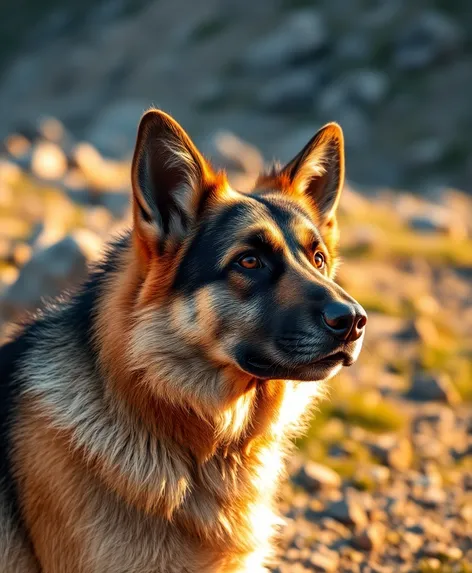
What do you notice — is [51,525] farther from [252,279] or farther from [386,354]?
[386,354]

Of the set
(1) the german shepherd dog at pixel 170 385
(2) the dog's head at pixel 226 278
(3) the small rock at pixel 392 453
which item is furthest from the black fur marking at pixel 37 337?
(3) the small rock at pixel 392 453

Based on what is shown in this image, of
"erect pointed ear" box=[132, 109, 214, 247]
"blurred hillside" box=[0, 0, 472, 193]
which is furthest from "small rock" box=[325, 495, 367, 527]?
"blurred hillside" box=[0, 0, 472, 193]

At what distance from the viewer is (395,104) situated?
28.3 m

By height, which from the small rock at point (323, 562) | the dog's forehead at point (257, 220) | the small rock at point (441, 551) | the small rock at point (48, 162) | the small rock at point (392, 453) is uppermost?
the dog's forehead at point (257, 220)

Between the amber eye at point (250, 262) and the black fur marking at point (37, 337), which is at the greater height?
the amber eye at point (250, 262)

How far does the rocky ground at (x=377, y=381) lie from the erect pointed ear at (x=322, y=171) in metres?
2.39

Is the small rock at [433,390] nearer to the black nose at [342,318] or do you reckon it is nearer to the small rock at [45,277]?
the small rock at [45,277]

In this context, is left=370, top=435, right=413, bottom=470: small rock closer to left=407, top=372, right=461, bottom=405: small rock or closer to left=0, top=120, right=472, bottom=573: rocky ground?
left=0, top=120, right=472, bottom=573: rocky ground

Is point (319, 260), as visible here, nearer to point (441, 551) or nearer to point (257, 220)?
point (257, 220)

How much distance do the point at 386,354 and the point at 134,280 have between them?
5813 millimetres

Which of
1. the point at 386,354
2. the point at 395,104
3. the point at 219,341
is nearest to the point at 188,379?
the point at 219,341

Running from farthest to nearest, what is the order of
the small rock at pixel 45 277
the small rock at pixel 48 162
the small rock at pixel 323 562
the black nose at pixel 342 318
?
the small rock at pixel 48 162, the small rock at pixel 45 277, the small rock at pixel 323 562, the black nose at pixel 342 318

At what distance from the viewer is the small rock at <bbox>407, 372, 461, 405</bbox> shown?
29.1 feet

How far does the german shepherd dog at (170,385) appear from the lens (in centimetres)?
424
